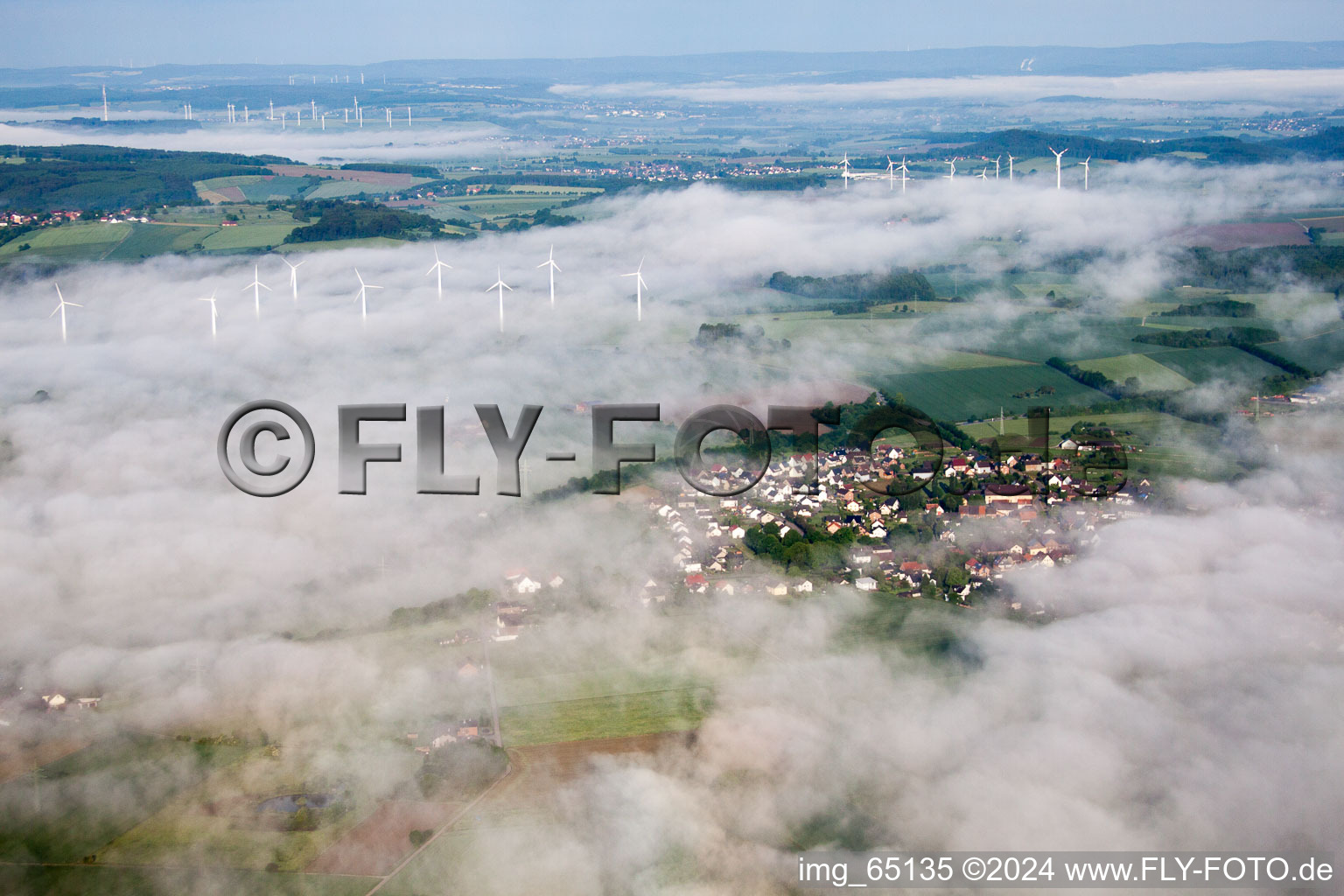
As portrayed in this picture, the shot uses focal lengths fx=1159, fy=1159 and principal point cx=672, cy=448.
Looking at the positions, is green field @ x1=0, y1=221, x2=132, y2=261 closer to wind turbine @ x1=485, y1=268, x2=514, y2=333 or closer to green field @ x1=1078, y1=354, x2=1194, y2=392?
wind turbine @ x1=485, y1=268, x2=514, y2=333

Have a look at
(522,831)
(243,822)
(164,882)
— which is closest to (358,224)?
(243,822)

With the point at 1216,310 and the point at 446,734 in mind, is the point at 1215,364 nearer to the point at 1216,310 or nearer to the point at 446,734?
the point at 1216,310

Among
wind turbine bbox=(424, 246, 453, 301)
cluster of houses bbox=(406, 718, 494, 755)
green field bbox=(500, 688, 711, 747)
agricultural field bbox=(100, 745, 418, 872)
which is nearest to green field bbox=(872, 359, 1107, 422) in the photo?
green field bbox=(500, 688, 711, 747)

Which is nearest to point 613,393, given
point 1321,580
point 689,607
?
point 689,607

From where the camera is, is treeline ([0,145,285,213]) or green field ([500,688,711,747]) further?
treeline ([0,145,285,213])

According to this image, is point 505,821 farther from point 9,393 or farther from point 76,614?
point 9,393

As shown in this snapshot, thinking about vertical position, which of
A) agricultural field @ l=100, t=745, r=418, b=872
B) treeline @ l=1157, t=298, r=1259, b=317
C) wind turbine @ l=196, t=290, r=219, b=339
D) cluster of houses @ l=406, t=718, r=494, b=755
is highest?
wind turbine @ l=196, t=290, r=219, b=339

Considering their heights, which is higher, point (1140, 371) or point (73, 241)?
point (73, 241)
